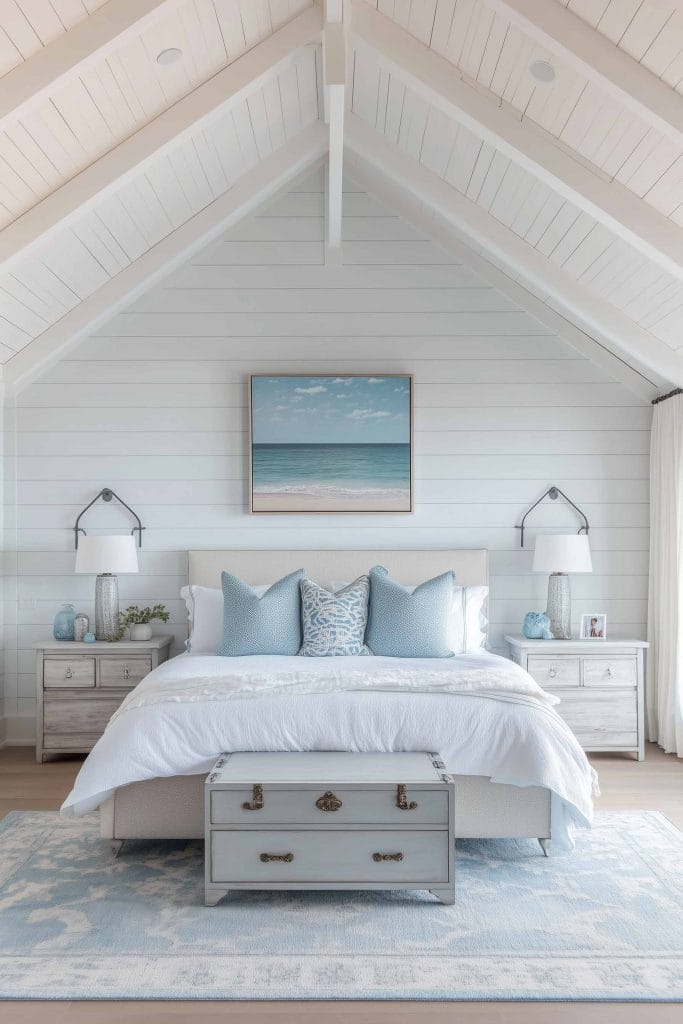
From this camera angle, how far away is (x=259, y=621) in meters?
4.70

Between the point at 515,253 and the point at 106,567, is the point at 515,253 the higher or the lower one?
the higher one

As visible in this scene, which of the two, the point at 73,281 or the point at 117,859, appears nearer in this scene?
the point at 117,859

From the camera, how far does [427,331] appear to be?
5598 mm

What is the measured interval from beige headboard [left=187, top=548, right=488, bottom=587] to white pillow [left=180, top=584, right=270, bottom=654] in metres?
0.16

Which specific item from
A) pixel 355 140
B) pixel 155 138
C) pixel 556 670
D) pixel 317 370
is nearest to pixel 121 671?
pixel 317 370

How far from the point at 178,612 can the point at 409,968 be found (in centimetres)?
319

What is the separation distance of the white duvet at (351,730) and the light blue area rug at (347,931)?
0.28 metres

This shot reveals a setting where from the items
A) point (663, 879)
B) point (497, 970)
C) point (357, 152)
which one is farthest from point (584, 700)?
point (357, 152)

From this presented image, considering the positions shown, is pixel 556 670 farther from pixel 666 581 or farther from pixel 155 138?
pixel 155 138

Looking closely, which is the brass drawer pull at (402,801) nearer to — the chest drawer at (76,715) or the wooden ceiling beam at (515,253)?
the chest drawer at (76,715)

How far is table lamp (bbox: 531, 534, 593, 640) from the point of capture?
5141 mm

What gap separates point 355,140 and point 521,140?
4.82 feet

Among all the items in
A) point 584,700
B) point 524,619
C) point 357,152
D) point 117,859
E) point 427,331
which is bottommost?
point 117,859

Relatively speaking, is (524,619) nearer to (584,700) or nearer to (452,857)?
(584,700)
